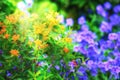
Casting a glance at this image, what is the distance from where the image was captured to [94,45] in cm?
412

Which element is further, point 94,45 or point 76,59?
point 94,45

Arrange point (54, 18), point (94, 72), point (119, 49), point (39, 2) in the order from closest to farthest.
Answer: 1. point (54, 18)
2. point (94, 72)
3. point (119, 49)
4. point (39, 2)

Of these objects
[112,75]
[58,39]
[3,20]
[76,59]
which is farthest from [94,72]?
[3,20]

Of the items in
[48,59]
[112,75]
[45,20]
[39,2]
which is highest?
[39,2]

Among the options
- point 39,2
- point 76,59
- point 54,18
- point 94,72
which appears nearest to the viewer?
point 54,18

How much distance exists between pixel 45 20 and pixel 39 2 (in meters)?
3.75

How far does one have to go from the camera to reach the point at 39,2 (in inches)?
277

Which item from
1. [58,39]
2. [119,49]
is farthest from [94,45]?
[58,39]

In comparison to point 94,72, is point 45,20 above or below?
above

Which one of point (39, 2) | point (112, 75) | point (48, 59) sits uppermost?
point (39, 2)

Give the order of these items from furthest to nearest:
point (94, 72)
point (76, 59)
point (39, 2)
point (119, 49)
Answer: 1. point (39, 2)
2. point (119, 49)
3. point (94, 72)
4. point (76, 59)

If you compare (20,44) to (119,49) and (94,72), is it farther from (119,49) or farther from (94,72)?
(119,49)

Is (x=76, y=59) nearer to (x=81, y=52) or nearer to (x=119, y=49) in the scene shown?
(x=81, y=52)

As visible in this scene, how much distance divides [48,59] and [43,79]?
0.66ft
